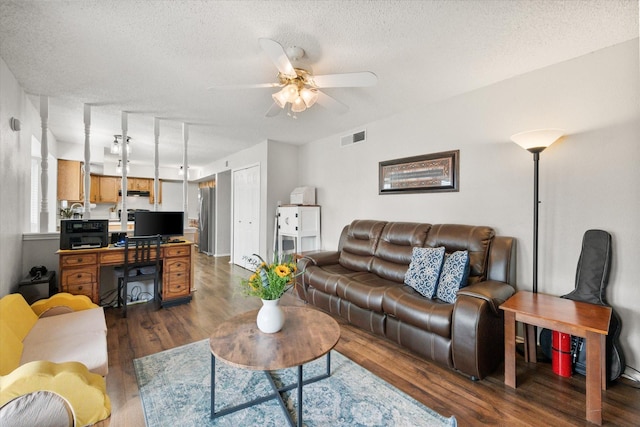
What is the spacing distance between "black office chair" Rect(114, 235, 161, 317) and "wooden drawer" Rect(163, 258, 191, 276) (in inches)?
4.0

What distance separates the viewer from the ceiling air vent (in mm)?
4121

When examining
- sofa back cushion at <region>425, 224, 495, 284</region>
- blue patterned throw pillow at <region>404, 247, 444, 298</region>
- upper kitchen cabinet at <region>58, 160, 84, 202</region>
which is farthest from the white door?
sofa back cushion at <region>425, 224, 495, 284</region>

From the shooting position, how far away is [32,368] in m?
1.42

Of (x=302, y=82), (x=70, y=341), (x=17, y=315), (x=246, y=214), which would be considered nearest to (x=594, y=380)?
(x=302, y=82)

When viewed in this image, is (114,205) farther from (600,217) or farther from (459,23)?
(600,217)

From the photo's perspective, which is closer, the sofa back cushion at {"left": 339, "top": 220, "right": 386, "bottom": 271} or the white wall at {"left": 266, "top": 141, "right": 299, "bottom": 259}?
the sofa back cushion at {"left": 339, "top": 220, "right": 386, "bottom": 271}

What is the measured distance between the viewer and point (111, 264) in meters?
3.24

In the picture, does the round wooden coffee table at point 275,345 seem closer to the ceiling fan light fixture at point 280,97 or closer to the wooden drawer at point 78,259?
the ceiling fan light fixture at point 280,97

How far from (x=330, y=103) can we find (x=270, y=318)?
6.11 feet

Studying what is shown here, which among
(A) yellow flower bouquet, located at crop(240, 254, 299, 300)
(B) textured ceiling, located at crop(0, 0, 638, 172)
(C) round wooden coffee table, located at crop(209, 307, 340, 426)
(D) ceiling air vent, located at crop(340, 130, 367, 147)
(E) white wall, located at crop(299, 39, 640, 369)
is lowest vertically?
(C) round wooden coffee table, located at crop(209, 307, 340, 426)

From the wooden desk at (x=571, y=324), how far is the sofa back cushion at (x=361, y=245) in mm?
1586

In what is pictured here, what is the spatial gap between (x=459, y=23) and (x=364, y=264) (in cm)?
249

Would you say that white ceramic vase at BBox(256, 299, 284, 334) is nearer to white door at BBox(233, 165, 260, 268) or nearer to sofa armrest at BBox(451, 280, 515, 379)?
sofa armrest at BBox(451, 280, 515, 379)

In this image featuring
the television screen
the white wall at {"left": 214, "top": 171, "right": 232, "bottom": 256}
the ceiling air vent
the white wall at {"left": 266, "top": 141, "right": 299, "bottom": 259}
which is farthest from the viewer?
the white wall at {"left": 214, "top": 171, "right": 232, "bottom": 256}
